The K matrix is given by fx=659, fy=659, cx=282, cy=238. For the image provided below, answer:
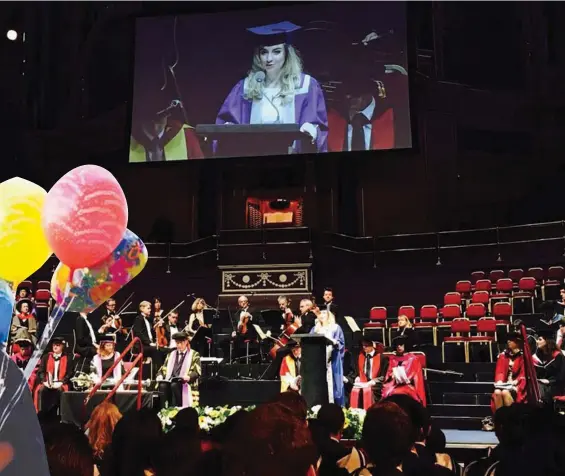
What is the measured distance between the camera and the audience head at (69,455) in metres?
2.11

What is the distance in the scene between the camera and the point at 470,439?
735 cm

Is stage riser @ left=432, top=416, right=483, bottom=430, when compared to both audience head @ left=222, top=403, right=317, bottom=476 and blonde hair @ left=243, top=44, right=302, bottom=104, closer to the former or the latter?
blonde hair @ left=243, top=44, right=302, bottom=104

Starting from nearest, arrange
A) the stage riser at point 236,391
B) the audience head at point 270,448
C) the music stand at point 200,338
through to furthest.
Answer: the audience head at point 270,448
the stage riser at point 236,391
the music stand at point 200,338

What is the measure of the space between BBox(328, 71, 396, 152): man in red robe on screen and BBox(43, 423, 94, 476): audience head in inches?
478

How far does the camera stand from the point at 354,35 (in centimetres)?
1410

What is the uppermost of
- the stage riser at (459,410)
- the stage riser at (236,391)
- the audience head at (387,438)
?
the audience head at (387,438)

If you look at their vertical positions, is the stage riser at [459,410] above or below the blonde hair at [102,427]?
below

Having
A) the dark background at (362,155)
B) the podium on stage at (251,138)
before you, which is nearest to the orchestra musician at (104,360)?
the dark background at (362,155)

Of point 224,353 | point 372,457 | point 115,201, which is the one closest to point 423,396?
point 224,353

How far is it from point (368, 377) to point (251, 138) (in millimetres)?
6663

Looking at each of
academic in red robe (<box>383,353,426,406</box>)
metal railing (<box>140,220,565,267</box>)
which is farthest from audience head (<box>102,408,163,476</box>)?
metal railing (<box>140,220,565,267</box>)

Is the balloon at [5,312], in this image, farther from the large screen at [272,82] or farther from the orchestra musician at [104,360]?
the large screen at [272,82]

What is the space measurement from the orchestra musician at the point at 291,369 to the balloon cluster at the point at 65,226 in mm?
4952

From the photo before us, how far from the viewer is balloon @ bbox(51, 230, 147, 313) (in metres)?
4.41
